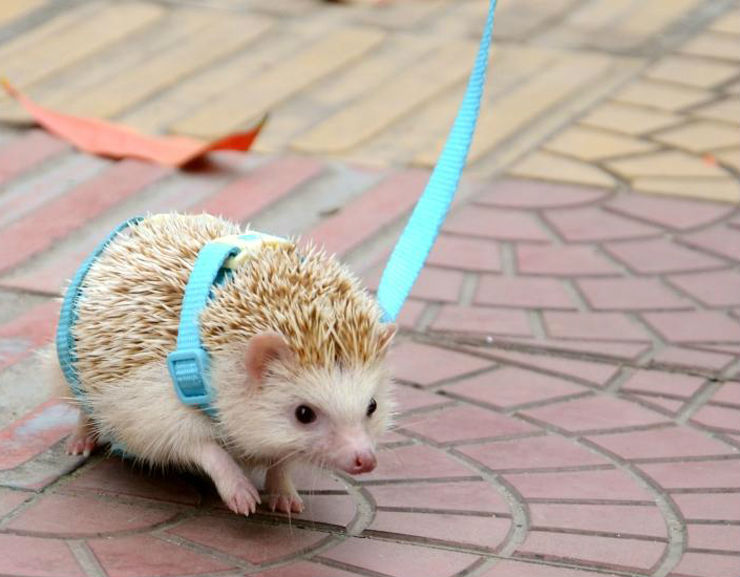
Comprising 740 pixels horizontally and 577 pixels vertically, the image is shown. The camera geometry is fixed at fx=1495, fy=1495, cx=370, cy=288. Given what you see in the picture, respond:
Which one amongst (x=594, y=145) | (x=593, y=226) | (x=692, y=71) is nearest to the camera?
(x=593, y=226)

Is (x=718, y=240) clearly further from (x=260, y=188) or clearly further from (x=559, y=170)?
(x=260, y=188)

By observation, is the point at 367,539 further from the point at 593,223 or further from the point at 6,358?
the point at 593,223

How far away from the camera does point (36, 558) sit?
3.30 m

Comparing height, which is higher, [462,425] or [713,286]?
[713,286]

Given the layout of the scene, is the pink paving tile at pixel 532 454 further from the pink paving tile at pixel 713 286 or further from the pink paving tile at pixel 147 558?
the pink paving tile at pixel 713 286

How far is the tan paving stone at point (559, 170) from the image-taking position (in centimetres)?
584

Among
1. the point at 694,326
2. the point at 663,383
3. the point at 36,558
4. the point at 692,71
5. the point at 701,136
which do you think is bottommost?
the point at 36,558

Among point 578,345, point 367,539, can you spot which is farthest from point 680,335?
point 367,539

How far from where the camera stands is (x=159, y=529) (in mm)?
3479

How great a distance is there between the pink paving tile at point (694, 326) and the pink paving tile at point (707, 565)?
131 cm

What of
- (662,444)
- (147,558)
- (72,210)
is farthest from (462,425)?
(72,210)

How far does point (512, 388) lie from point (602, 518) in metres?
0.79

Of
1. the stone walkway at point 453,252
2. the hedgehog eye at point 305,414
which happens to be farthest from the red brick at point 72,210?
the hedgehog eye at point 305,414

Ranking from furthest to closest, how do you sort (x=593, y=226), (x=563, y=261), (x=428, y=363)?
(x=593, y=226), (x=563, y=261), (x=428, y=363)
